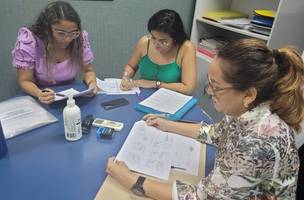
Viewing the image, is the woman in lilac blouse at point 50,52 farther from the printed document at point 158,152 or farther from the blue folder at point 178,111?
the printed document at point 158,152

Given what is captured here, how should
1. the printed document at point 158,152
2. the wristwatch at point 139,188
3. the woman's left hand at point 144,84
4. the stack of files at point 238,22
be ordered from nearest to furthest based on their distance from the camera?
1. the wristwatch at point 139,188
2. the printed document at point 158,152
3. the woman's left hand at point 144,84
4. the stack of files at point 238,22

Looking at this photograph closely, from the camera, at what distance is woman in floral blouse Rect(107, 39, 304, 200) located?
70 cm

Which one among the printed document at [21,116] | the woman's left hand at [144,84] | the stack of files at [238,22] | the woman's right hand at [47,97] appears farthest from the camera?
the stack of files at [238,22]

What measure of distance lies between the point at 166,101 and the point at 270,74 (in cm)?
73

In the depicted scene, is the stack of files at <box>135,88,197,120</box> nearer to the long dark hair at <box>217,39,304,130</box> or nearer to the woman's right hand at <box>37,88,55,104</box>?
the woman's right hand at <box>37,88,55,104</box>

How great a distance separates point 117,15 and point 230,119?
1714 millimetres

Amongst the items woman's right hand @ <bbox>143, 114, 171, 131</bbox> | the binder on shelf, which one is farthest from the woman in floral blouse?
the binder on shelf

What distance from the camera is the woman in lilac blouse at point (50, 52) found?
1.39 metres

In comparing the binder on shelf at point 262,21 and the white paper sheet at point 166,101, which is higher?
the binder on shelf at point 262,21

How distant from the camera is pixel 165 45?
1.70 m

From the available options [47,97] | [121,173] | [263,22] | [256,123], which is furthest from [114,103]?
→ [263,22]

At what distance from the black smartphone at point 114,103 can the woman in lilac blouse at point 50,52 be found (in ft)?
0.40

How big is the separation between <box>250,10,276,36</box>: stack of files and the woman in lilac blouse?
1.25 metres

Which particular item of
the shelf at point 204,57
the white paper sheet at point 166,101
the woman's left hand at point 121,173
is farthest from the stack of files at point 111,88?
the shelf at point 204,57
